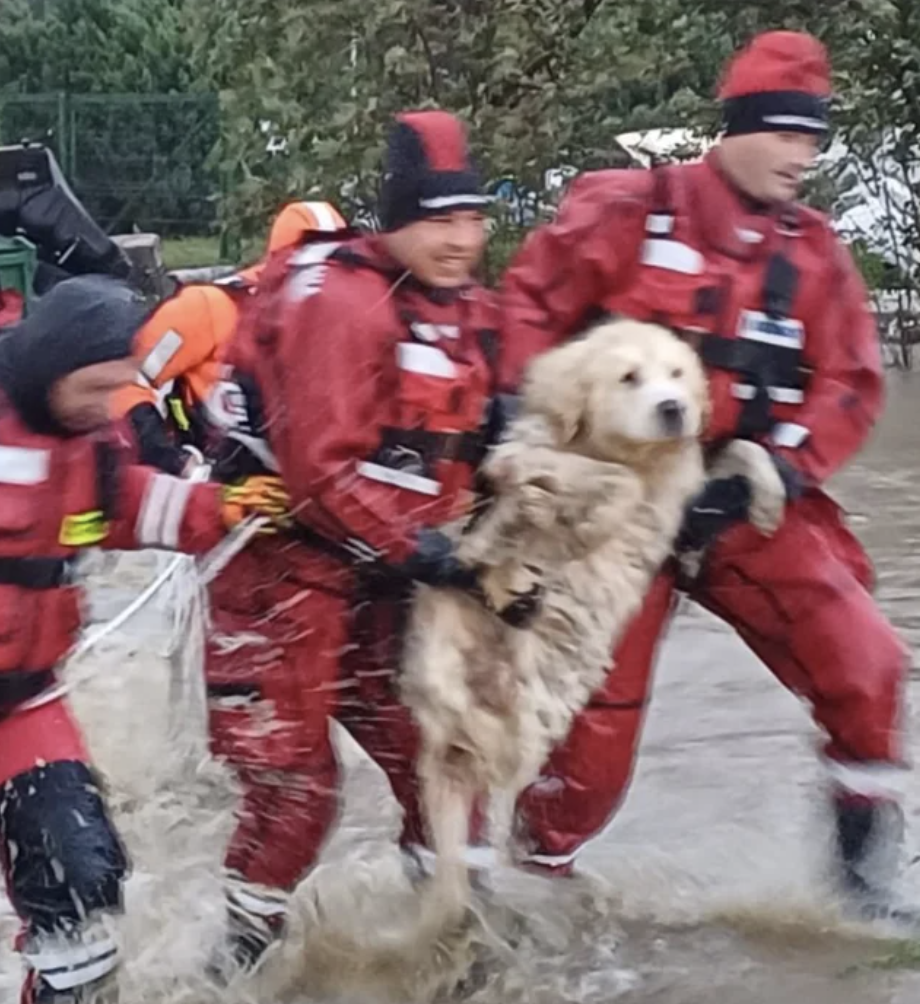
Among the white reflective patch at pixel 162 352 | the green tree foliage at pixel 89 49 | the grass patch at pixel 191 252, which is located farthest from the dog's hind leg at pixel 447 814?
the green tree foliage at pixel 89 49

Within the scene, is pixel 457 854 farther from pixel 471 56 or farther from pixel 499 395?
pixel 471 56

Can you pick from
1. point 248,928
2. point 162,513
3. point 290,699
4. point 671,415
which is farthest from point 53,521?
point 671,415

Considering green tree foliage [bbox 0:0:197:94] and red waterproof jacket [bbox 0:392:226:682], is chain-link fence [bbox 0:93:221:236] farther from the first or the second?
red waterproof jacket [bbox 0:392:226:682]

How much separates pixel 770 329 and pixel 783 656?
28.5 inches

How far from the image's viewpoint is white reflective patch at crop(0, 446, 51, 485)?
421 centimetres

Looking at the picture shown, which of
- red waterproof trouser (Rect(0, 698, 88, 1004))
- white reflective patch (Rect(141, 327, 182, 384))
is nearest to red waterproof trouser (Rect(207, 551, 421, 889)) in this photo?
red waterproof trouser (Rect(0, 698, 88, 1004))

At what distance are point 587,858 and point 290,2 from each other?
10.3 meters

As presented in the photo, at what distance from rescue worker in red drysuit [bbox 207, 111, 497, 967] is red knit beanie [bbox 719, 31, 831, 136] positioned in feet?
2.26

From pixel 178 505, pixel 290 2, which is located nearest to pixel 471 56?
pixel 290 2

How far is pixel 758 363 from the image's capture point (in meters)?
5.09

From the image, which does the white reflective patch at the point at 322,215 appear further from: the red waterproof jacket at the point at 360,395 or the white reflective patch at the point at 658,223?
the red waterproof jacket at the point at 360,395

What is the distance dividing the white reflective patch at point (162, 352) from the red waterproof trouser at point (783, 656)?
2.29 m

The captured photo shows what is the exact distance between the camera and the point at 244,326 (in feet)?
16.2

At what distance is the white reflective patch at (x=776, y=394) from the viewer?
5098 millimetres
